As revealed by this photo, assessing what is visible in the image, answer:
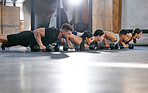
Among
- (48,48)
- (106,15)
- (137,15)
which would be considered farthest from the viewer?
(137,15)

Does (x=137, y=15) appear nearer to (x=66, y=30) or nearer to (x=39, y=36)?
(x=66, y=30)

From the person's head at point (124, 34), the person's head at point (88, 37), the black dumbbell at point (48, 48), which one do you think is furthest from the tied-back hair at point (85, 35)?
the person's head at point (124, 34)

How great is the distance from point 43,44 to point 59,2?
86.4 inches

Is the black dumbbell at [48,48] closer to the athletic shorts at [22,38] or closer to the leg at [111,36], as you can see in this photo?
the athletic shorts at [22,38]

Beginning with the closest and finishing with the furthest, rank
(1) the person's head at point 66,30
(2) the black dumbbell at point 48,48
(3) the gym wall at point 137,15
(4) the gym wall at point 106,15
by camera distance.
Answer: (1) the person's head at point 66,30
(2) the black dumbbell at point 48,48
(4) the gym wall at point 106,15
(3) the gym wall at point 137,15

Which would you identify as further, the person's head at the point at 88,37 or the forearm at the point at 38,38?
the person's head at the point at 88,37

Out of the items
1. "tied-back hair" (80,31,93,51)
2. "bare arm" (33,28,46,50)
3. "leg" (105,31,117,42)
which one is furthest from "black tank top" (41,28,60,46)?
"leg" (105,31,117,42)

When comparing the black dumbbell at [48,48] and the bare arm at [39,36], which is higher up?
the bare arm at [39,36]

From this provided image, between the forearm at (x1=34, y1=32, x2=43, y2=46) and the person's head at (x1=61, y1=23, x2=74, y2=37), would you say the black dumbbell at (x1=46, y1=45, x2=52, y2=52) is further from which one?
Result: the person's head at (x1=61, y1=23, x2=74, y2=37)

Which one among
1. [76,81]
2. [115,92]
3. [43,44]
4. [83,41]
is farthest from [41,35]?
[115,92]

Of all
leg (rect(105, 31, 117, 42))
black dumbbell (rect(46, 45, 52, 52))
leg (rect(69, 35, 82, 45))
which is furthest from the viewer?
leg (rect(105, 31, 117, 42))


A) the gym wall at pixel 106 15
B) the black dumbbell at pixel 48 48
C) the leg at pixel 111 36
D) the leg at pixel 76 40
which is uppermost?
the gym wall at pixel 106 15

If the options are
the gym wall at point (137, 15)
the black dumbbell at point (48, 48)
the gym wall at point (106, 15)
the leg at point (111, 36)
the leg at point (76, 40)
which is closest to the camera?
the black dumbbell at point (48, 48)

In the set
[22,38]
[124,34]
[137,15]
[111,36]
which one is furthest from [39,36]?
[137,15]
